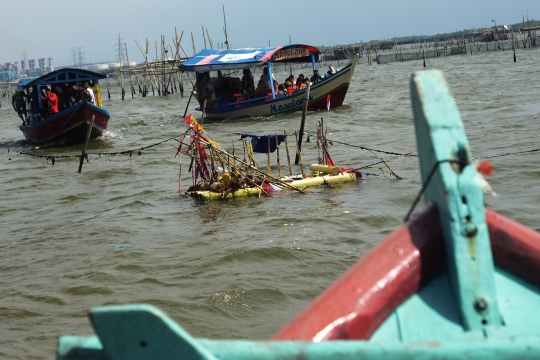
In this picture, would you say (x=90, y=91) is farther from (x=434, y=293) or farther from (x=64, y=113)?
(x=434, y=293)

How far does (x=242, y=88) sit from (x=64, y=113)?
20.1 feet

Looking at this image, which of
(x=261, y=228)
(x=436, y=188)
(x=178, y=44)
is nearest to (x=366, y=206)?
A: (x=261, y=228)

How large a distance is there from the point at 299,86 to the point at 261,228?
13.6 m

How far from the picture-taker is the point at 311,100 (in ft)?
71.3

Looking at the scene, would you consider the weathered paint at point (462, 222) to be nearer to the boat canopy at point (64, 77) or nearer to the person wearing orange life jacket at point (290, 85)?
the boat canopy at point (64, 77)

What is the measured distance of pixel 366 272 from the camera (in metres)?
1.95

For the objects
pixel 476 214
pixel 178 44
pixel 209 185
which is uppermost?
pixel 178 44

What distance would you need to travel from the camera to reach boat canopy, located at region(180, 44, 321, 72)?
2108cm

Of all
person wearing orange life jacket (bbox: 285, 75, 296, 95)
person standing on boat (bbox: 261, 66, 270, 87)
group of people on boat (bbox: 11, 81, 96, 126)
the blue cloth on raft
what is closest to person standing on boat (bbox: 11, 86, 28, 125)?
group of people on boat (bbox: 11, 81, 96, 126)

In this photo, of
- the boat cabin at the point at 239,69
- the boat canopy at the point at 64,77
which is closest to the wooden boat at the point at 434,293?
the boat canopy at the point at 64,77

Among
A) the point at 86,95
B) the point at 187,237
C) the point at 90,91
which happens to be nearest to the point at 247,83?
the point at 90,91

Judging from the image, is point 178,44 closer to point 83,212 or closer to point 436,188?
point 83,212

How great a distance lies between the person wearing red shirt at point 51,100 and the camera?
19453 mm

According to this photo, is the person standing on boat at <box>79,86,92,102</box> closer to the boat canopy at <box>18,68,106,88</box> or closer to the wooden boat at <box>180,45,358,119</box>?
the boat canopy at <box>18,68,106,88</box>
